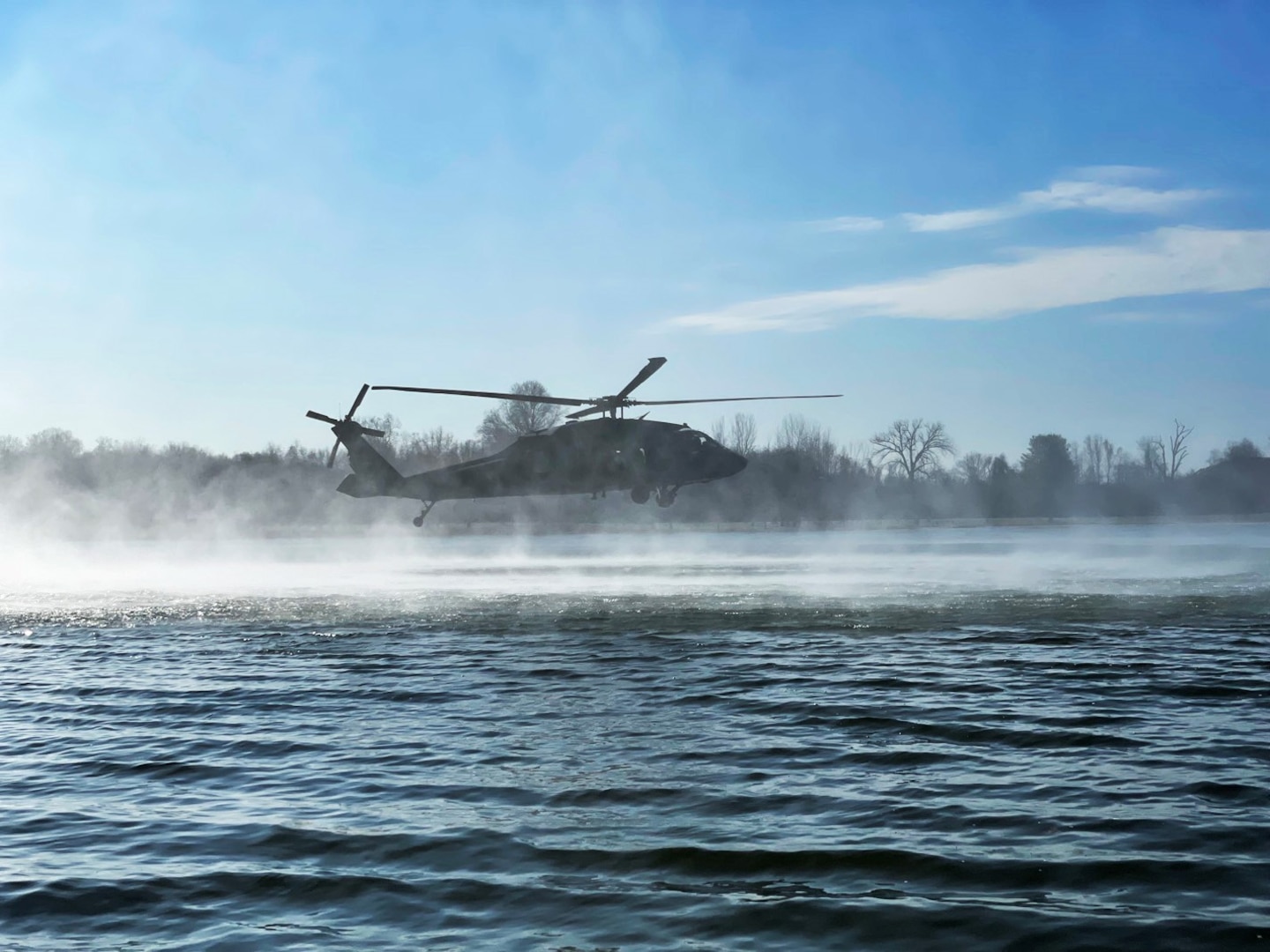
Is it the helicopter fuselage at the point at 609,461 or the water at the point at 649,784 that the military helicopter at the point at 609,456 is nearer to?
the helicopter fuselage at the point at 609,461

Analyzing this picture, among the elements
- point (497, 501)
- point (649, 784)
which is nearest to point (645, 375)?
point (649, 784)

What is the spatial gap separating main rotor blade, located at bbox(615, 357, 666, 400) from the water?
661 centimetres

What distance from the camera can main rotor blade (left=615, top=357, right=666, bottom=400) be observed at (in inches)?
1330

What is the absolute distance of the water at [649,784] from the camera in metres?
9.53

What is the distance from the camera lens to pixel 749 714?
1864 centimetres

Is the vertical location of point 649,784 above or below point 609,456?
below

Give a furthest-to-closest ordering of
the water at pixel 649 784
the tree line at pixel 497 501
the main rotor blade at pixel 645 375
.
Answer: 1. the tree line at pixel 497 501
2. the main rotor blade at pixel 645 375
3. the water at pixel 649 784

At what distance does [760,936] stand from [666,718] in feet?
31.2

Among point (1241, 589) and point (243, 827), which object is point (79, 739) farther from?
point (1241, 589)

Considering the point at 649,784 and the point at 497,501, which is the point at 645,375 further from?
the point at 497,501

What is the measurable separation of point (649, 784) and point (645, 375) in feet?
71.3

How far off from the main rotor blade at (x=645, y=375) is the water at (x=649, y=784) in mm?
6611

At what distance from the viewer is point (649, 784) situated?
1408 cm

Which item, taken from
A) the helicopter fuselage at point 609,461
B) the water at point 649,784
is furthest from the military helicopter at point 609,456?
the water at point 649,784
